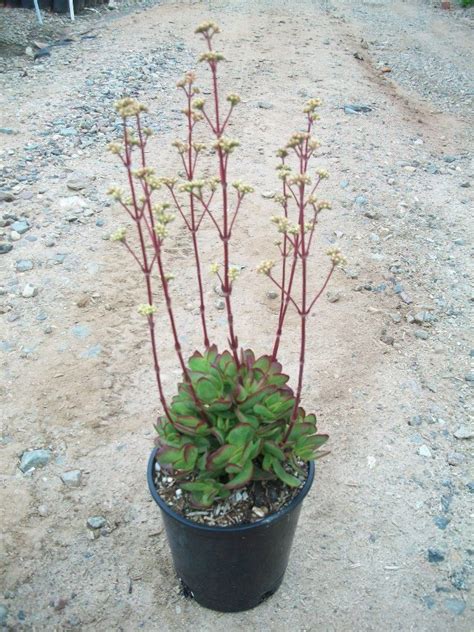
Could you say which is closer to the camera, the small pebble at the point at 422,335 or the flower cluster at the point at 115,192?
the flower cluster at the point at 115,192

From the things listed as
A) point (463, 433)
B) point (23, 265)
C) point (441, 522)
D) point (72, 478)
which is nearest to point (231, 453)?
point (72, 478)

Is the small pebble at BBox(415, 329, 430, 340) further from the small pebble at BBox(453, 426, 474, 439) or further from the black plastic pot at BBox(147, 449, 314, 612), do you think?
the black plastic pot at BBox(147, 449, 314, 612)

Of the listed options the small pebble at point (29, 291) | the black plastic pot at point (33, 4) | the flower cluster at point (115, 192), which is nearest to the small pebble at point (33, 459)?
the small pebble at point (29, 291)

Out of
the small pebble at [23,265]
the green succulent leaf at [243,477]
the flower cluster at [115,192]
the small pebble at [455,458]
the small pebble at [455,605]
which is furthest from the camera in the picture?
the small pebble at [23,265]

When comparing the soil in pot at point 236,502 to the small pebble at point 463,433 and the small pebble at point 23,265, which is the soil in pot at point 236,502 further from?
the small pebble at point 23,265

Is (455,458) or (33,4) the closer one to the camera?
(455,458)

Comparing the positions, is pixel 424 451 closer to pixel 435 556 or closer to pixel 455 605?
pixel 435 556

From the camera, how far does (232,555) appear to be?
8.27ft

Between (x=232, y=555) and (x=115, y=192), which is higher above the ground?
(x=115, y=192)

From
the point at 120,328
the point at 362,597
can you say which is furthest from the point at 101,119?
the point at 362,597

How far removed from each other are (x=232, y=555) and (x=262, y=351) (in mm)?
1842

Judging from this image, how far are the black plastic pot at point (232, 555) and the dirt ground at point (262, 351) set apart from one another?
5.7 inches

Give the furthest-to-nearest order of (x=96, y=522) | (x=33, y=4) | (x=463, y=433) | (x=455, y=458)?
(x=33, y=4), (x=463, y=433), (x=455, y=458), (x=96, y=522)

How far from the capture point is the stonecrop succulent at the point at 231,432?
2338mm
